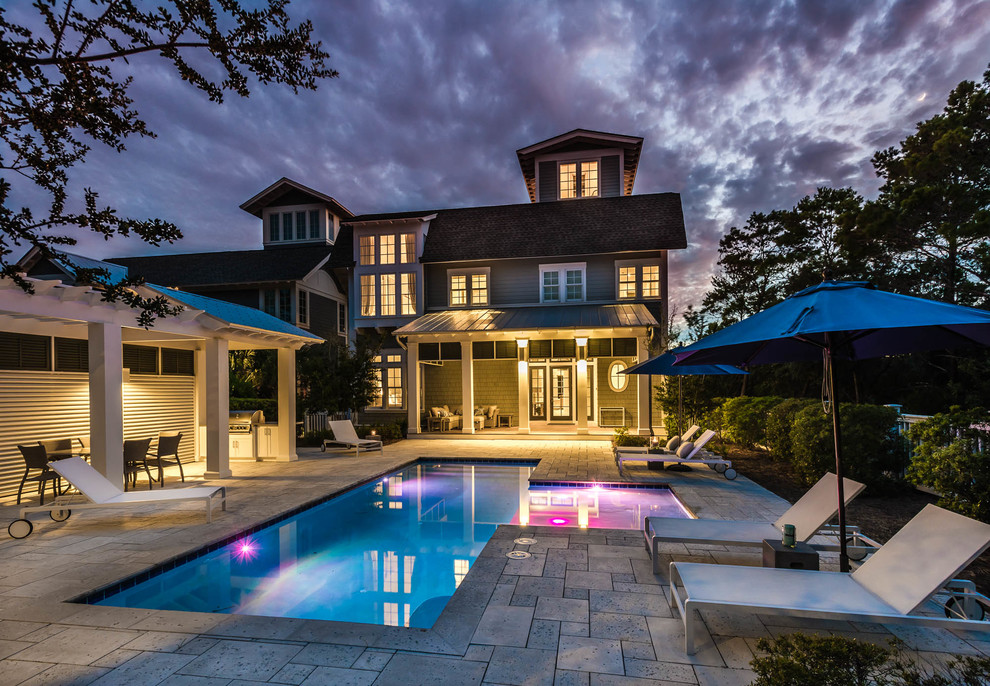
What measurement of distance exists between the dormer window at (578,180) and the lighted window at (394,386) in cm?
926

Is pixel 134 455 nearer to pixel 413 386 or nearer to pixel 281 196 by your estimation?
pixel 413 386

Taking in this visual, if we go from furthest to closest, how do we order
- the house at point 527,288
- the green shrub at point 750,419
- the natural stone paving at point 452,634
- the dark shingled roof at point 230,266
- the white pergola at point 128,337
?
the dark shingled roof at point 230,266
the house at point 527,288
the green shrub at point 750,419
the white pergola at point 128,337
the natural stone paving at point 452,634

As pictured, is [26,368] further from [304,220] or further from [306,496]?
[304,220]

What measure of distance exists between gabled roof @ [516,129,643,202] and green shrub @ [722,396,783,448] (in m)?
9.72

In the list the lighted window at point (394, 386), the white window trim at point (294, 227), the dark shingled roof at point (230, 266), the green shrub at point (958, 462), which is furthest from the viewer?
the white window trim at point (294, 227)

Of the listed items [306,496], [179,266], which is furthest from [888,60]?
[179,266]

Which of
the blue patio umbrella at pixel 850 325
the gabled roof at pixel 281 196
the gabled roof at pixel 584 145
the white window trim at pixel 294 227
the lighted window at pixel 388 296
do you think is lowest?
the blue patio umbrella at pixel 850 325

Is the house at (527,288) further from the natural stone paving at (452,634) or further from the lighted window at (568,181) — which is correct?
the natural stone paving at (452,634)

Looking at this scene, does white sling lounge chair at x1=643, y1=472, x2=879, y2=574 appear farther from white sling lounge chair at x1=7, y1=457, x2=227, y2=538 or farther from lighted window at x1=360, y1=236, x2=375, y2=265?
lighted window at x1=360, y1=236, x2=375, y2=265

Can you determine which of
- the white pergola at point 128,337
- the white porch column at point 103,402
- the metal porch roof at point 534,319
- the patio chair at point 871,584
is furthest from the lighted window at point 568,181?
the patio chair at point 871,584

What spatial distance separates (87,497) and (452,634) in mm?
5841

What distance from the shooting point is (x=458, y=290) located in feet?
61.4

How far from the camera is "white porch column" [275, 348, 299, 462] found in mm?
12484

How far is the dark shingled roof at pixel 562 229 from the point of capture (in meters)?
17.3
